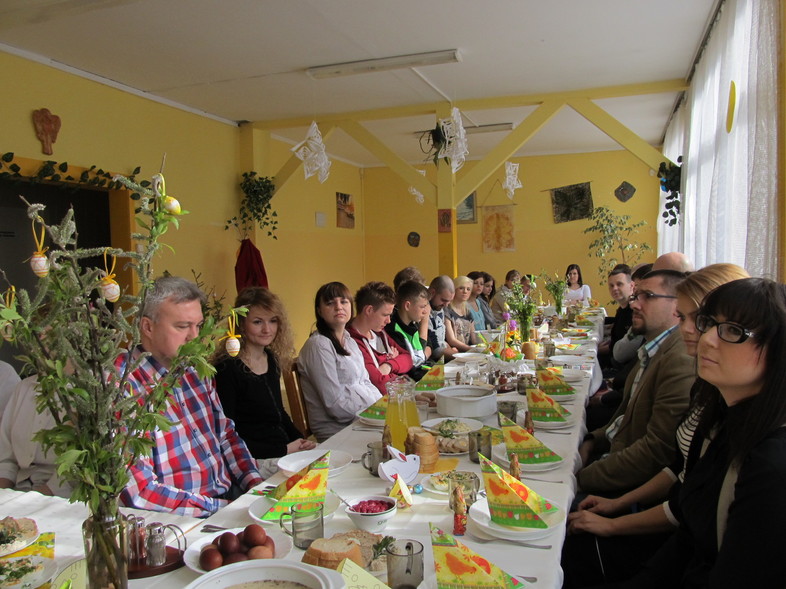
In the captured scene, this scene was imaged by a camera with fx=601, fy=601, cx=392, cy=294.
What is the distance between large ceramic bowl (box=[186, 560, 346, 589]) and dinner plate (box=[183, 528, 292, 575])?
113 mm

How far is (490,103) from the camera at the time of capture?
6.22 metres

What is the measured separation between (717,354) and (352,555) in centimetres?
89

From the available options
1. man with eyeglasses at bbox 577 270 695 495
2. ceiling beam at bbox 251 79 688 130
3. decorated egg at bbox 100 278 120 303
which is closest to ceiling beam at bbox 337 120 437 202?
ceiling beam at bbox 251 79 688 130

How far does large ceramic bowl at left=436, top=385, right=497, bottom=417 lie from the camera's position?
2.38 m

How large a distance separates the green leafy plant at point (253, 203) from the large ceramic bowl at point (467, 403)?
4.70 metres

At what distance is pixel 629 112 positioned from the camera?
282 inches

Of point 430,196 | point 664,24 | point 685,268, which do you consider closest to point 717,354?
point 685,268

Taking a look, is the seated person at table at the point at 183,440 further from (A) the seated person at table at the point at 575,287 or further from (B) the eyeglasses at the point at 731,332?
(A) the seated person at table at the point at 575,287

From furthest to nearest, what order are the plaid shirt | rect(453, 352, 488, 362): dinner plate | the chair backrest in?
rect(453, 352, 488, 362): dinner plate → the chair backrest → the plaid shirt

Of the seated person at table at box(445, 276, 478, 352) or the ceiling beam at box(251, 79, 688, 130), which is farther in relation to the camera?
the ceiling beam at box(251, 79, 688, 130)

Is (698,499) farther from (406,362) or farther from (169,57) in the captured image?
(169,57)

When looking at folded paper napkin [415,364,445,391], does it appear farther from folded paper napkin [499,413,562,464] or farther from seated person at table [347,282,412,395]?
folded paper napkin [499,413,562,464]

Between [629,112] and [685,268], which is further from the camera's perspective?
[629,112]

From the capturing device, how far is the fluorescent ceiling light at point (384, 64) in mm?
4781
